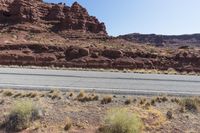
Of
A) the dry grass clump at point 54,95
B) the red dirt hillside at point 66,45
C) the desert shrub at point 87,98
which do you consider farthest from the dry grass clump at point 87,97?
the red dirt hillside at point 66,45

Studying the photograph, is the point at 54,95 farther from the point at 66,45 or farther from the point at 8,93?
the point at 66,45

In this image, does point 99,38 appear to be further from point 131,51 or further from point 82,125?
point 82,125

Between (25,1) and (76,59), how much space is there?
1726 inches

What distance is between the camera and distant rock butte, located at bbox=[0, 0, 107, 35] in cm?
9762

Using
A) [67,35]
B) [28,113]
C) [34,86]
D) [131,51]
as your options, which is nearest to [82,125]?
[28,113]

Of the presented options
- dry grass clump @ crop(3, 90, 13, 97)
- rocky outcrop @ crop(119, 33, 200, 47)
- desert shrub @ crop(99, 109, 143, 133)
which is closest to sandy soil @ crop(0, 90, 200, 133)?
dry grass clump @ crop(3, 90, 13, 97)

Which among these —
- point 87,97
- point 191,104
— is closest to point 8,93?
point 87,97

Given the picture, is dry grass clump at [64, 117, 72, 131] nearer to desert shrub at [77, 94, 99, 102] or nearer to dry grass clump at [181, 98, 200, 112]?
desert shrub at [77, 94, 99, 102]

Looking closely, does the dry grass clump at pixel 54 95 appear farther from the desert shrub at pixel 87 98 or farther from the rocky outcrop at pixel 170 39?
the rocky outcrop at pixel 170 39

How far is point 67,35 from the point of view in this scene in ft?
305

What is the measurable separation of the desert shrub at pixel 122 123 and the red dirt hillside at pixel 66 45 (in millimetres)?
44033

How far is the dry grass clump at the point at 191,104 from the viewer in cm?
1820

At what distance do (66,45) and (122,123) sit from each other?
189 ft

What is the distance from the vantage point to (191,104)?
18.4 m
